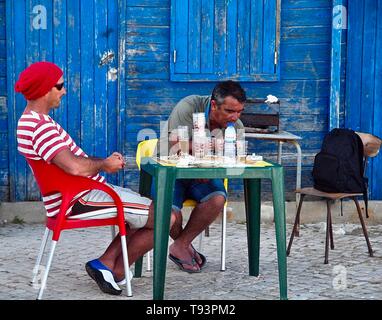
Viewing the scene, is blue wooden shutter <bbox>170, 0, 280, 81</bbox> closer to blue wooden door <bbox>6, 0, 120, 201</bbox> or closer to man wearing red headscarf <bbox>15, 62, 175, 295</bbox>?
blue wooden door <bbox>6, 0, 120, 201</bbox>

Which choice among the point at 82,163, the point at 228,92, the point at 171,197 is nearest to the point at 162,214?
the point at 171,197

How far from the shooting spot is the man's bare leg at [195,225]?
250 inches

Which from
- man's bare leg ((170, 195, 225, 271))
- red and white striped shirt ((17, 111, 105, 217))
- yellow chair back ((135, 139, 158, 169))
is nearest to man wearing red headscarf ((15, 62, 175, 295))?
red and white striped shirt ((17, 111, 105, 217))

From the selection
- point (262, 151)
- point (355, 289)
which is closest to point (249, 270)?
point (355, 289)

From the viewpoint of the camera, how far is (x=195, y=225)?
253 inches

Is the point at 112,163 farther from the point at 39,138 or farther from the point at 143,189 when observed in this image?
the point at 143,189

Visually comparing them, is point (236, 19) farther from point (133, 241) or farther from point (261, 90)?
point (133, 241)

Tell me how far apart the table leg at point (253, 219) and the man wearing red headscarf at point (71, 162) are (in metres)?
0.74

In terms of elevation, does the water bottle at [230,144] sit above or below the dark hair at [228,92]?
below

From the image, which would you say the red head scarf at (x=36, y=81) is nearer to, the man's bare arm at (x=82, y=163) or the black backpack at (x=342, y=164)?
the man's bare arm at (x=82, y=163)

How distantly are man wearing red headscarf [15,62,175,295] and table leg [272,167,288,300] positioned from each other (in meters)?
0.77

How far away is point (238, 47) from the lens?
8.64 m

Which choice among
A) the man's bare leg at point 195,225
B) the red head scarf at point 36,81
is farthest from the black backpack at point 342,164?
the red head scarf at point 36,81

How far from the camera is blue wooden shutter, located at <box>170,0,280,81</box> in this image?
28.0ft
